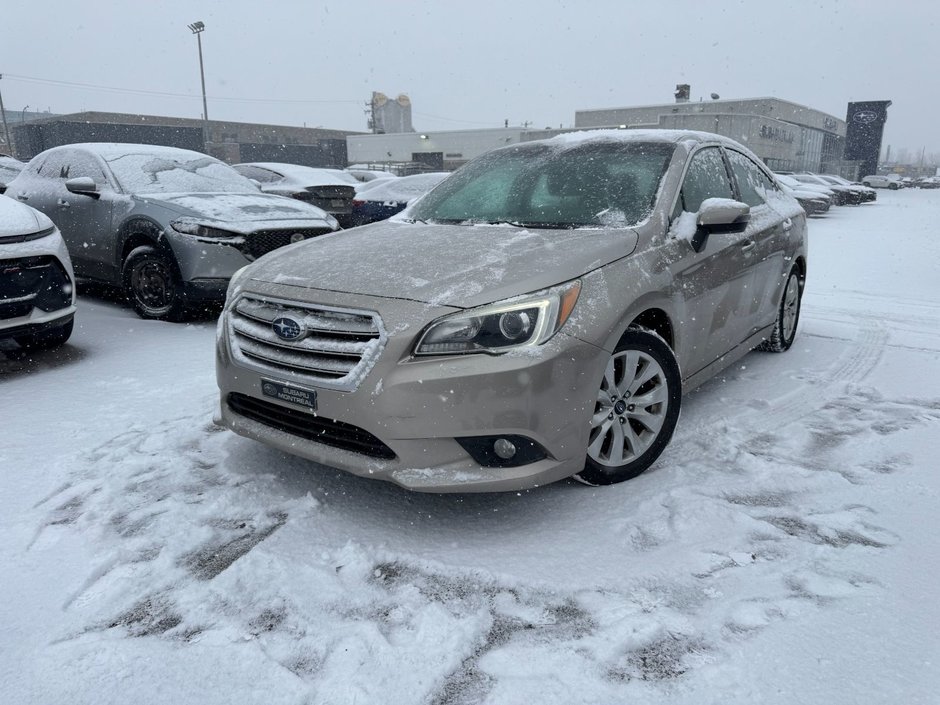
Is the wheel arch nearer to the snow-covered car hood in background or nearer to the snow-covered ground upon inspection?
the snow-covered car hood in background

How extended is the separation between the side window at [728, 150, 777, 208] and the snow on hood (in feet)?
12.4

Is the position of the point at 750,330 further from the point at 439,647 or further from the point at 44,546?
the point at 44,546

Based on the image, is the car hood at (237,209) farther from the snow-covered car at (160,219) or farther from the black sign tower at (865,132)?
the black sign tower at (865,132)

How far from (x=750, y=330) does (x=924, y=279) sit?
20.0ft

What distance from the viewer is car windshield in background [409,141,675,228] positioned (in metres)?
3.30

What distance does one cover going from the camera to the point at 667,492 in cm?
292

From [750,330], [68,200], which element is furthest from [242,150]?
[750,330]

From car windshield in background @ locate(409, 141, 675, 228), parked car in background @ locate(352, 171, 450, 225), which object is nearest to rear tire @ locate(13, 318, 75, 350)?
car windshield in background @ locate(409, 141, 675, 228)

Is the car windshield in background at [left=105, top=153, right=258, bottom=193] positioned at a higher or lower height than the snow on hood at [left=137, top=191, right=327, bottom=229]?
higher

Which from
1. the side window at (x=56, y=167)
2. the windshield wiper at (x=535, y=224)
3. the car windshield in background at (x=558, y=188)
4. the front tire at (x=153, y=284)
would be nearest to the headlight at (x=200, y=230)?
the front tire at (x=153, y=284)

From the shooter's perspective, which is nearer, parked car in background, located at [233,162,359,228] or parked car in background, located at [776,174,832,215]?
parked car in background, located at [233,162,359,228]

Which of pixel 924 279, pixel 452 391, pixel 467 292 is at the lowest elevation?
pixel 924 279

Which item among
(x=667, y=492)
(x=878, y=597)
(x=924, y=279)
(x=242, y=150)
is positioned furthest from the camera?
(x=242, y=150)

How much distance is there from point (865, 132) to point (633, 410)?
262 ft
